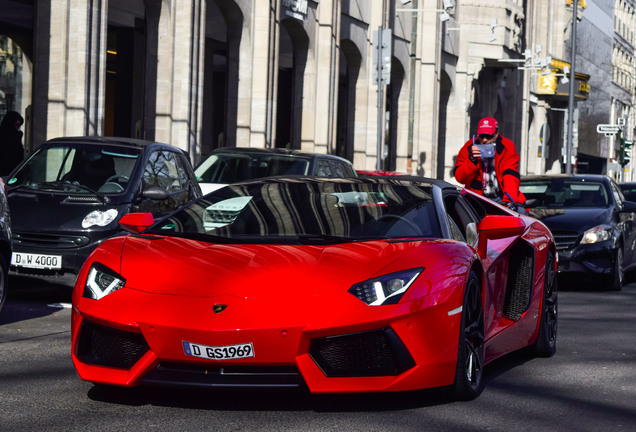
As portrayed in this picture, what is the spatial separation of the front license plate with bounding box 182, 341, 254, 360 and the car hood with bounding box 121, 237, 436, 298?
10.9 inches

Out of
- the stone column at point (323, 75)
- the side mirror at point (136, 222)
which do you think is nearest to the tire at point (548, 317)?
the side mirror at point (136, 222)

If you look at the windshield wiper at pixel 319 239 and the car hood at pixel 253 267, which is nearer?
the car hood at pixel 253 267

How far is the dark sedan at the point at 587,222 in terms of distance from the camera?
13969mm

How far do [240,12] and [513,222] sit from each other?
20.1 meters

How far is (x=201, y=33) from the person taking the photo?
23.8 m

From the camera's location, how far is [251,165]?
1587 cm

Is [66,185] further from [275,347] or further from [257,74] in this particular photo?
[257,74]

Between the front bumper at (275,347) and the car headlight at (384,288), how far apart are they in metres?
0.07

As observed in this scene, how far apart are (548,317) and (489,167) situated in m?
4.59

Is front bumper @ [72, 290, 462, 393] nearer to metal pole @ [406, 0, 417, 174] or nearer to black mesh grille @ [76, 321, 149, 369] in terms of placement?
black mesh grille @ [76, 321, 149, 369]

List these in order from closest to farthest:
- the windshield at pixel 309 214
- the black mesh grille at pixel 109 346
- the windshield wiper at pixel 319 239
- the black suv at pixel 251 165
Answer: the black mesh grille at pixel 109 346 → the windshield wiper at pixel 319 239 → the windshield at pixel 309 214 → the black suv at pixel 251 165

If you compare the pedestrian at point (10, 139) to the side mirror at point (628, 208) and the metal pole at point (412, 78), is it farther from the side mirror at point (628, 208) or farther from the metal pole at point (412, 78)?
the metal pole at point (412, 78)

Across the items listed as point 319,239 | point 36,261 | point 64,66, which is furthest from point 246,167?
point 319,239

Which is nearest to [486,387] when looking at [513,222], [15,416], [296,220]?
[513,222]
